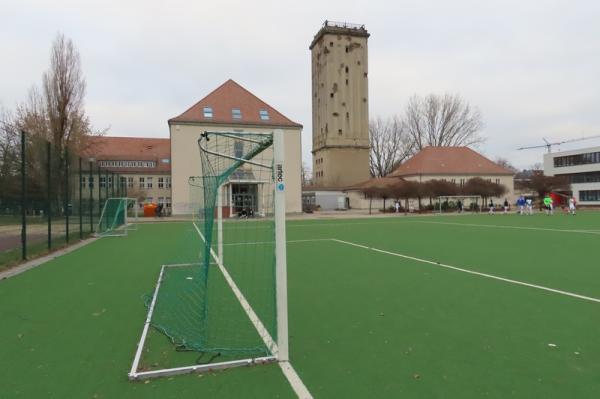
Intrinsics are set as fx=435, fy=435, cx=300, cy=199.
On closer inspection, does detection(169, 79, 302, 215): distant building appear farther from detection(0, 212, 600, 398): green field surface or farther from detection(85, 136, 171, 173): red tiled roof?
detection(0, 212, 600, 398): green field surface

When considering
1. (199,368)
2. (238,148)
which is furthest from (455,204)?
(199,368)

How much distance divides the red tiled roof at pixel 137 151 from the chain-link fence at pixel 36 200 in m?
42.3

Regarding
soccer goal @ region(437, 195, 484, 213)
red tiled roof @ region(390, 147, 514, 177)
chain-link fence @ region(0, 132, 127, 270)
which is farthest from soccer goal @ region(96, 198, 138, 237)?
red tiled roof @ region(390, 147, 514, 177)

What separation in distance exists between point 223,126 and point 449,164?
114ft

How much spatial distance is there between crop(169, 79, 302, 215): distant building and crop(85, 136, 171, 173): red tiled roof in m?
19.6

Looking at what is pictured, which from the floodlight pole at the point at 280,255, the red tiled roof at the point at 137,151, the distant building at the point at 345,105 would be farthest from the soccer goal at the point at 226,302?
the distant building at the point at 345,105

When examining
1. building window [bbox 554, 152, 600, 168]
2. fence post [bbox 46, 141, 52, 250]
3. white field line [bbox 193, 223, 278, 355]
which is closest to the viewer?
white field line [bbox 193, 223, 278, 355]

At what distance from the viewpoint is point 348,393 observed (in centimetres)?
339

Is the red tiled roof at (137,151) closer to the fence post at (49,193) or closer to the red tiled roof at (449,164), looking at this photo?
the red tiled roof at (449,164)

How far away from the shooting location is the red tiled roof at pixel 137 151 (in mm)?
58250

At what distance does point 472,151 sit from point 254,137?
65158 millimetres

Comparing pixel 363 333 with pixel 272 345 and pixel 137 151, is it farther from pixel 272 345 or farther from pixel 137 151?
pixel 137 151

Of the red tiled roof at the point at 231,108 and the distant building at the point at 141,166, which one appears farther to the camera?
the distant building at the point at 141,166

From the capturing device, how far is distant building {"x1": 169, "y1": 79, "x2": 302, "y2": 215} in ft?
130
